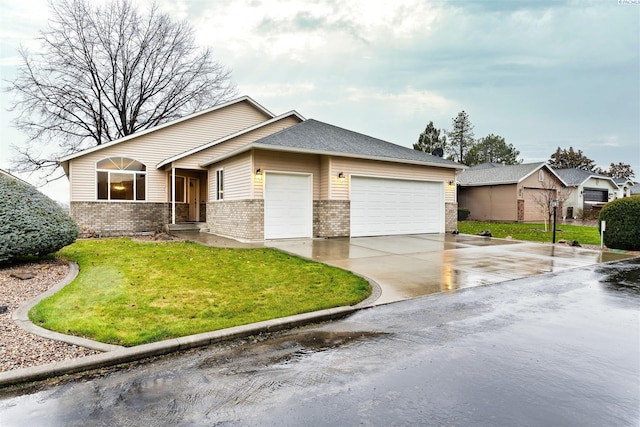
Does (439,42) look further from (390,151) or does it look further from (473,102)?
(473,102)

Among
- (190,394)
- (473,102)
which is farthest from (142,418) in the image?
(473,102)

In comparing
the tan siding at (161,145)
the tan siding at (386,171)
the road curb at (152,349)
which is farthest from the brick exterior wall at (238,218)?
the road curb at (152,349)

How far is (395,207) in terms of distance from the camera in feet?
50.8

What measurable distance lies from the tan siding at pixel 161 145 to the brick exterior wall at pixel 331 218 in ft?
28.7

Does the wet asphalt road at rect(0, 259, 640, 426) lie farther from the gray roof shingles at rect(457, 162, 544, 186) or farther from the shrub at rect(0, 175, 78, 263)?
the gray roof shingles at rect(457, 162, 544, 186)

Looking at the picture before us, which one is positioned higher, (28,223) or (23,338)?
(28,223)

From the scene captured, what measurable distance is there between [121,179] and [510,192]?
84.8ft

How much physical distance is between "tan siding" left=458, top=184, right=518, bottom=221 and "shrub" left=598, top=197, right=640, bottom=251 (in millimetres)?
14514

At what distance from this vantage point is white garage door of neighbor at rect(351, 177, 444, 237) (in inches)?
574

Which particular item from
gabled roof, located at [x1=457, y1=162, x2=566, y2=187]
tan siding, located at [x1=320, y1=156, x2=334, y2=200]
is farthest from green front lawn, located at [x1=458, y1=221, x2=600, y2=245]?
tan siding, located at [x1=320, y1=156, x2=334, y2=200]

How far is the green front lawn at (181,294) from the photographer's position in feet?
14.6

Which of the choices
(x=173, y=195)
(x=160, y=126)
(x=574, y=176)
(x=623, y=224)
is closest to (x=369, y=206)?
(x=623, y=224)

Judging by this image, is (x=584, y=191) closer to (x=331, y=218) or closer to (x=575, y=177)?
(x=575, y=177)

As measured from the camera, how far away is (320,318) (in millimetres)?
4938
